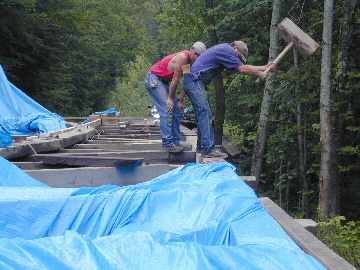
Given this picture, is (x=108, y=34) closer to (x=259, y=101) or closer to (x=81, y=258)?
(x=259, y=101)

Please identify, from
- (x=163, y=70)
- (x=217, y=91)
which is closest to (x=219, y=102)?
(x=217, y=91)

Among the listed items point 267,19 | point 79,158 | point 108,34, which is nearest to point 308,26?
point 267,19

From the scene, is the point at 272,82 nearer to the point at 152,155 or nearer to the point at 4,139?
the point at 152,155

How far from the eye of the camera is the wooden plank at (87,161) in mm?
6371

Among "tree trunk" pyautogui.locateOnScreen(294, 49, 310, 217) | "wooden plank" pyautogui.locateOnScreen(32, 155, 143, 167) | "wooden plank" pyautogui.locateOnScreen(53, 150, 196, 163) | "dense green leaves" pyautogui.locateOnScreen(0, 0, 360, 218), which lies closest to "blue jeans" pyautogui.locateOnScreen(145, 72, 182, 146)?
"wooden plank" pyautogui.locateOnScreen(53, 150, 196, 163)

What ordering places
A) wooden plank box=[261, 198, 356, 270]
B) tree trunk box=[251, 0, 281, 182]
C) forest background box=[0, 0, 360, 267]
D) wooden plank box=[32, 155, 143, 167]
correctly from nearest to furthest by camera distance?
wooden plank box=[261, 198, 356, 270] < wooden plank box=[32, 155, 143, 167] < forest background box=[0, 0, 360, 267] < tree trunk box=[251, 0, 281, 182]

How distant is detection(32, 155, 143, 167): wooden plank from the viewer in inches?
251

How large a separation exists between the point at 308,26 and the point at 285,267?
12509mm

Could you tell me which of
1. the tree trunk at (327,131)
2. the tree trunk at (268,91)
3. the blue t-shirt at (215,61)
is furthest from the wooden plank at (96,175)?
the tree trunk at (268,91)

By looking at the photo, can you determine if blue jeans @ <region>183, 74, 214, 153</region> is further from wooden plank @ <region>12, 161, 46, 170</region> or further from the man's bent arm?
wooden plank @ <region>12, 161, 46, 170</region>

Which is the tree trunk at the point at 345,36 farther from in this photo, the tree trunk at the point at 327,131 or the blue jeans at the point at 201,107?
the blue jeans at the point at 201,107

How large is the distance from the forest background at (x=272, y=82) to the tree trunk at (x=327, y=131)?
0.29 m

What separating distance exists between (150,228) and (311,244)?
1094 mm

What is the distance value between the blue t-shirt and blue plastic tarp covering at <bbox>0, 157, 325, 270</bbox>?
2113 millimetres
